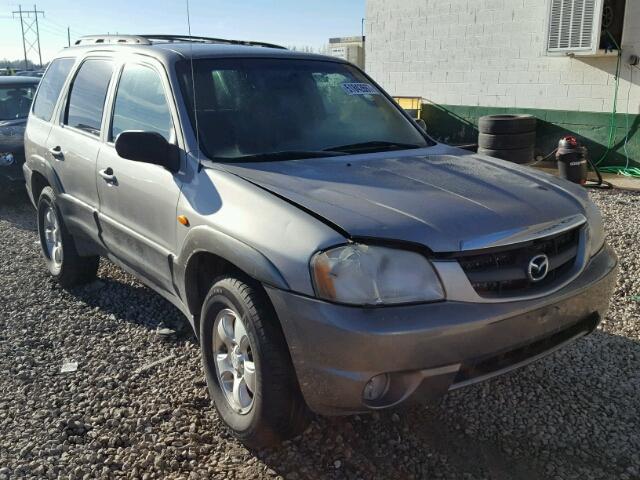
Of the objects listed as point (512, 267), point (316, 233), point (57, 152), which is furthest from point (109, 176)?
point (512, 267)

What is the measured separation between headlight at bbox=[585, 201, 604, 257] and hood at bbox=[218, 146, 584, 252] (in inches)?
3.1

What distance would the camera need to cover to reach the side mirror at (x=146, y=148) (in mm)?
3100

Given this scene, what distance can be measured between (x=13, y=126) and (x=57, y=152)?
4303 millimetres

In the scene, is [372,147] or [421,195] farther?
[372,147]

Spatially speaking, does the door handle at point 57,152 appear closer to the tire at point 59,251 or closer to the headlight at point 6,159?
the tire at point 59,251

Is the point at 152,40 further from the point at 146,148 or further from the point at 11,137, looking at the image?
the point at 11,137

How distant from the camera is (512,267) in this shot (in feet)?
8.36

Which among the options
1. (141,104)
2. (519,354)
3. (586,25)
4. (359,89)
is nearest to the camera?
(519,354)

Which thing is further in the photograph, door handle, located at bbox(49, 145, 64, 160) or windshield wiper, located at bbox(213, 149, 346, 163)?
door handle, located at bbox(49, 145, 64, 160)

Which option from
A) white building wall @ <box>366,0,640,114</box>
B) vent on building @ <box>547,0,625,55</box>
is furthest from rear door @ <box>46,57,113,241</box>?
white building wall @ <box>366,0,640,114</box>

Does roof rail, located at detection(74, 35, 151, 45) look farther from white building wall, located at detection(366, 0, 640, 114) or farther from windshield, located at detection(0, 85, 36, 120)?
white building wall, located at detection(366, 0, 640, 114)

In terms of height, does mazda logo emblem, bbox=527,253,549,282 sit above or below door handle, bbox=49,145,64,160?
below

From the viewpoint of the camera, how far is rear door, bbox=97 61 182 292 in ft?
11.0

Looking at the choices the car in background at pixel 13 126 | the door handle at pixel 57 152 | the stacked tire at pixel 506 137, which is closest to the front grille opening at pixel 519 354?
the door handle at pixel 57 152
